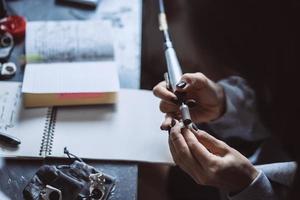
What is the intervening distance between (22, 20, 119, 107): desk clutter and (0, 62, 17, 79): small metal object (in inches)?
1.2

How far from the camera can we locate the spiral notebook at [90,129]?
803mm

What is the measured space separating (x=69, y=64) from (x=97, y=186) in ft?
1.01

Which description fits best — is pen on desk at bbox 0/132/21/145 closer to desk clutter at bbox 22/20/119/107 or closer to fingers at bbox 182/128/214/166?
desk clutter at bbox 22/20/119/107

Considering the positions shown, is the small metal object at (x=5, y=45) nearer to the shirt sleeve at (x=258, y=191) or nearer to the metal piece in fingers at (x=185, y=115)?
the metal piece in fingers at (x=185, y=115)

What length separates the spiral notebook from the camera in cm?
80

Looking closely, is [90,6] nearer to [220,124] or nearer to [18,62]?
[18,62]

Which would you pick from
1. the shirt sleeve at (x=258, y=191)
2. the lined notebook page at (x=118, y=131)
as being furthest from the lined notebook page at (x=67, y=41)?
the shirt sleeve at (x=258, y=191)

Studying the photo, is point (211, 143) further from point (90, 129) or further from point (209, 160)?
point (90, 129)

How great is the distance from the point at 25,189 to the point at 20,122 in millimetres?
162

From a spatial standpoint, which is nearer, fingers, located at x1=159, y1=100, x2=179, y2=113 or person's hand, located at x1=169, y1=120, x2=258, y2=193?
person's hand, located at x1=169, y1=120, x2=258, y2=193

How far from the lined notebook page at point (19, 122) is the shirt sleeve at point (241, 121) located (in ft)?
1.24

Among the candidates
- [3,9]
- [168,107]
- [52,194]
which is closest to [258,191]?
[168,107]

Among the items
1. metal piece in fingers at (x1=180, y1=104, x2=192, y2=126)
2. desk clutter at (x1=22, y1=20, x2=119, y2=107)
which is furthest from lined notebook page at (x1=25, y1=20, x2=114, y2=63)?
metal piece in fingers at (x1=180, y1=104, x2=192, y2=126)

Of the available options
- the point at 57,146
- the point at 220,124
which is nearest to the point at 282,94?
the point at 220,124
